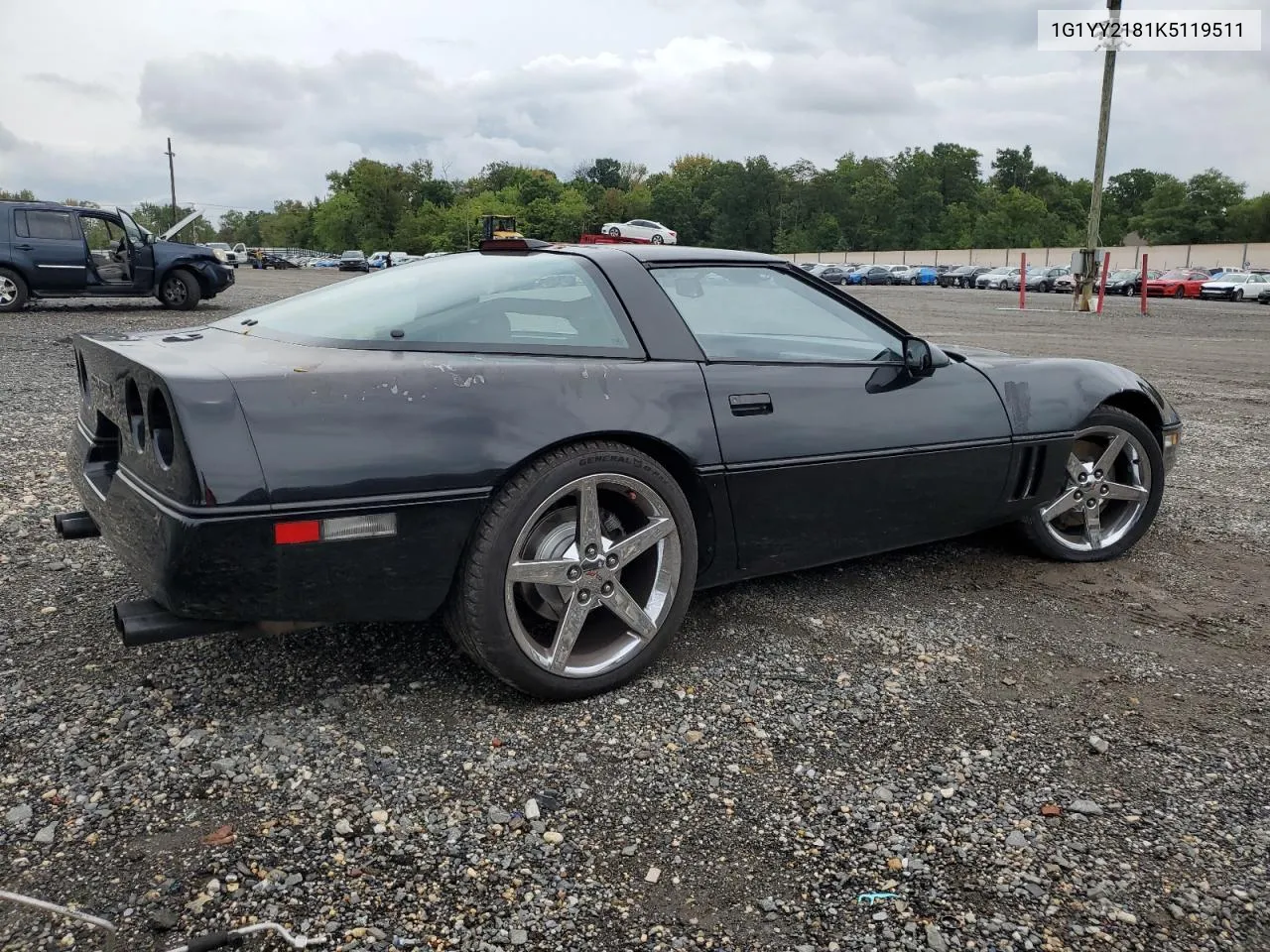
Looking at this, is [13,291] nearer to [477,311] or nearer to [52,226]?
[52,226]

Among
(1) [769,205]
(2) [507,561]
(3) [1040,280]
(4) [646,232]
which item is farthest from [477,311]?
(1) [769,205]

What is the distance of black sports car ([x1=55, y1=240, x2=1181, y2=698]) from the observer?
7.57 ft

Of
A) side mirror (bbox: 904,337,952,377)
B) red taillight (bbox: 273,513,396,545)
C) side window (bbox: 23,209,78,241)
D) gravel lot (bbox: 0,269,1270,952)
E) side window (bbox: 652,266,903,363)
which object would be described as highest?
side window (bbox: 23,209,78,241)

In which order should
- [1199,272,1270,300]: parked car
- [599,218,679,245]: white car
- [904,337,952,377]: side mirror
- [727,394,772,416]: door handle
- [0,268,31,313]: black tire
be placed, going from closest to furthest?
[727,394,772,416]: door handle
[904,337,952,377]: side mirror
[0,268,31,313]: black tire
[599,218,679,245]: white car
[1199,272,1270,300]: parked car

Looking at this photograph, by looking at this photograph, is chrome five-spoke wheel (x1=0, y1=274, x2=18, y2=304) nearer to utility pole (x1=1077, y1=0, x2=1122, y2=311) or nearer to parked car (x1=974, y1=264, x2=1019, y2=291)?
utility pole (x1=1077, y1=0, x2=1122, y2=311)

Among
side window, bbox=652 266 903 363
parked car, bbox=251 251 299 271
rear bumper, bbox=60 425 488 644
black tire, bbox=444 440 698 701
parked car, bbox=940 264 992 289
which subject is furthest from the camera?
parked car, bbox=251 251 299 271

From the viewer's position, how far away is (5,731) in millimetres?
2484

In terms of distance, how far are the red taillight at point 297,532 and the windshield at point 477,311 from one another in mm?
586

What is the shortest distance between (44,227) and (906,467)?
586 inches

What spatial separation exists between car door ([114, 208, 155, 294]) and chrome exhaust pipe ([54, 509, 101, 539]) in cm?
1385

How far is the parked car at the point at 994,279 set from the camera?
4759cm

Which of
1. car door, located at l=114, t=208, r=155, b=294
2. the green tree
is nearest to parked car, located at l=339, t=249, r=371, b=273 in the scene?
car door, located at l=114, t=208, r=155, b=294

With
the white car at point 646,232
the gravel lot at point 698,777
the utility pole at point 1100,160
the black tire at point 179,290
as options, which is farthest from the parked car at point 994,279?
the gravel lot at point 698,777

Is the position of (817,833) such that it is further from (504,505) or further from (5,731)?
(5,731)
